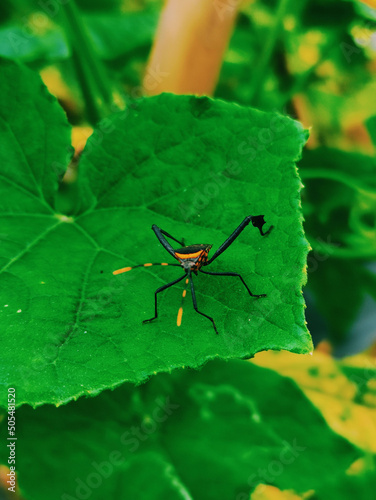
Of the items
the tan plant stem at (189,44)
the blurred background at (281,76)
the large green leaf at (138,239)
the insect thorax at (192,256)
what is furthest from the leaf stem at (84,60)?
the insect thorax at (192,256)

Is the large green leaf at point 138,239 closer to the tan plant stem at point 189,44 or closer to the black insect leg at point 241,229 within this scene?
the black insect leg at point 241,229

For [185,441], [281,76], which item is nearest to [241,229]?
[185,441]

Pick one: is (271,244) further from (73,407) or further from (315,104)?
(315,104)

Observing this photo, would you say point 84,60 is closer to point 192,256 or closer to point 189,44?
point 189,44

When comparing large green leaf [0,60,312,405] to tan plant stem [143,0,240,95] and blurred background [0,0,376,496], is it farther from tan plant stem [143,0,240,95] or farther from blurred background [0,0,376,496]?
tan plant stem [143,0,240,95]

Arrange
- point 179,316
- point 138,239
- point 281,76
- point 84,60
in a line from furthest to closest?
point 281,76, point 84,60, point 138,239, point 179,316

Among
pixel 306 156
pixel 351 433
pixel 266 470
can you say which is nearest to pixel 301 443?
pixel 266 470
